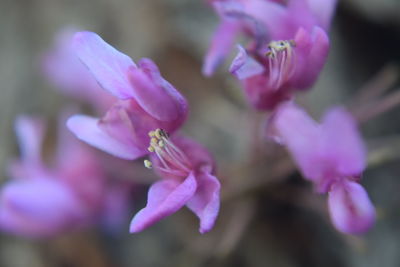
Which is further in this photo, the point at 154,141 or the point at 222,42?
the point at 222,42

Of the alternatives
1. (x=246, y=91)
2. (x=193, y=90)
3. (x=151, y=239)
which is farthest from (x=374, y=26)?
(x=151, y=239)

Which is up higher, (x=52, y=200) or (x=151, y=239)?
(x=52, y=200)

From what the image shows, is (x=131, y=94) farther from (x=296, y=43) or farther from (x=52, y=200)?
(x=52, y=200)

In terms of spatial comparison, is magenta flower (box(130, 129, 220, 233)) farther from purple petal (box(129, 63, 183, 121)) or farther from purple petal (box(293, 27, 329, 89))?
purple petal (box(293, 27, 329, 89))

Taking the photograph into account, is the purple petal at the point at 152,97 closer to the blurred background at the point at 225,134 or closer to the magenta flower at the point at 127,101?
the magenta flower at the point at 127,101

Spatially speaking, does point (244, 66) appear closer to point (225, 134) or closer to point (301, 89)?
point (301, 89)

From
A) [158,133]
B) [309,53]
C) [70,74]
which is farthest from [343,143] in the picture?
[70,74]
